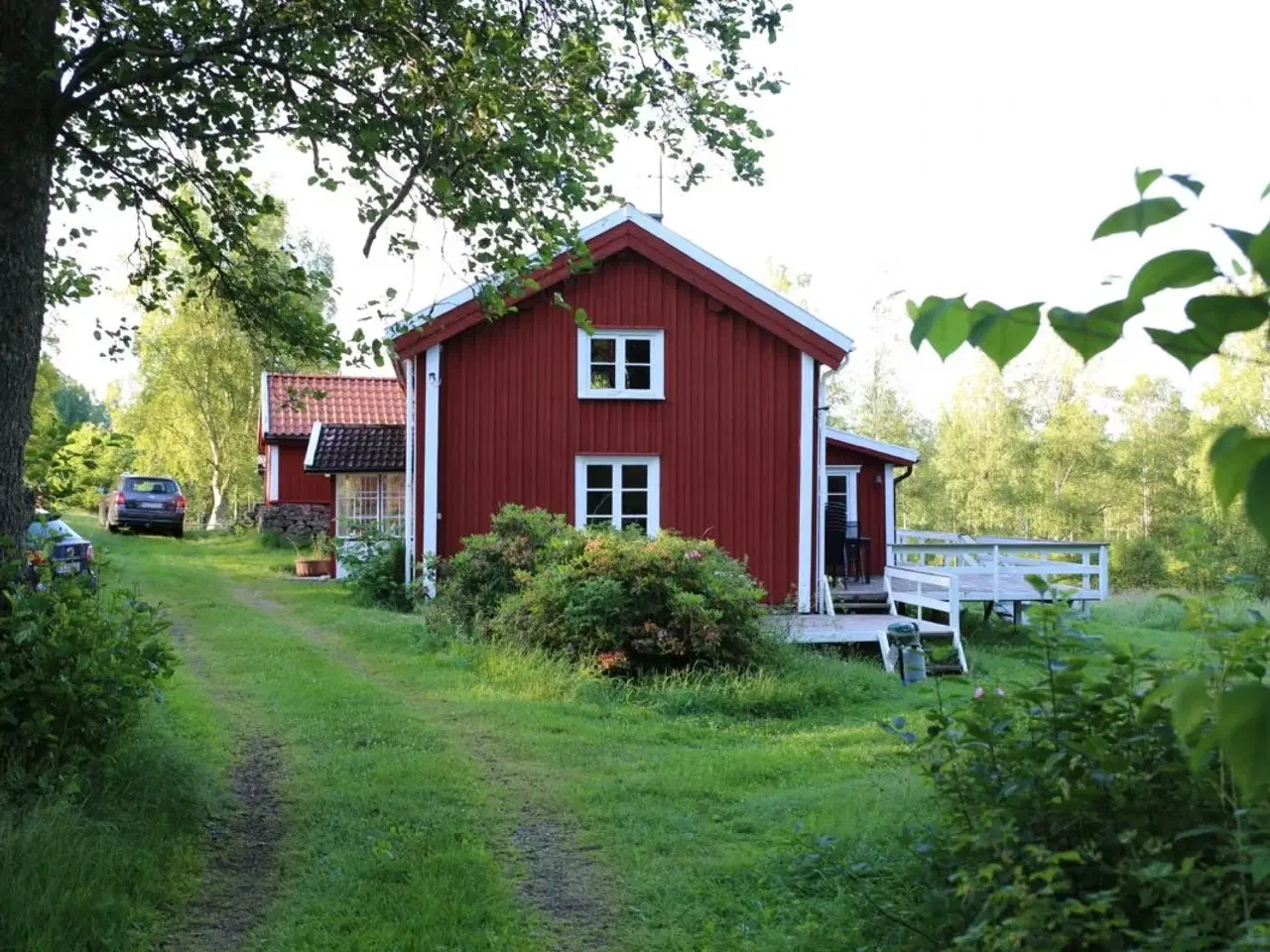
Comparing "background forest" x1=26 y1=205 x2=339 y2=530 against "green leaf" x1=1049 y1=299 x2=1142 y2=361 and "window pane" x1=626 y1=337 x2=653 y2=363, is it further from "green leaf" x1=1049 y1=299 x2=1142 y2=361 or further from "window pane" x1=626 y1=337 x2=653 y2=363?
"green leaf" x1=1049 y1=299 x2=1142 y2=361

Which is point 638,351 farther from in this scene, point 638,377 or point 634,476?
point 634,476

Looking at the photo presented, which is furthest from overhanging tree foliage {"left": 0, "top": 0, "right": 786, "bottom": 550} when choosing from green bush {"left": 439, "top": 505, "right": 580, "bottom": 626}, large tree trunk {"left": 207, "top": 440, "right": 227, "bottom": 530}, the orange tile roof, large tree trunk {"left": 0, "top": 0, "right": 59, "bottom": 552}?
large tree trunk {"left": 207, "top": 440, "right": 227, "bottom": 530}

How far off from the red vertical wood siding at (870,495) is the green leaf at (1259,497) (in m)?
19.5

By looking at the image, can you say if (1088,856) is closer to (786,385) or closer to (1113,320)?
(1113,320)

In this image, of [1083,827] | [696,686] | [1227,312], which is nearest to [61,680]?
[1083,827]

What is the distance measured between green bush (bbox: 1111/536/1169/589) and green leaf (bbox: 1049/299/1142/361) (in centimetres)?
4327

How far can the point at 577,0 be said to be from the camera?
23.1 ft

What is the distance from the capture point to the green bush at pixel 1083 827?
2.73m

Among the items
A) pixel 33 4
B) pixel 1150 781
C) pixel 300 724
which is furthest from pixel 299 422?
pixel 1150 781

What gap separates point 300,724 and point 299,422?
21855mm

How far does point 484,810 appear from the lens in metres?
5.73

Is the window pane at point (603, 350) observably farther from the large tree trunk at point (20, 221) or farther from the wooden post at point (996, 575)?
the large tree trunk at point (20, 221)

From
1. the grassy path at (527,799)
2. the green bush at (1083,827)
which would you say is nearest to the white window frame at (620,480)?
the grassy path at (527,799)

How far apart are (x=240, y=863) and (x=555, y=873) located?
1440 mm
